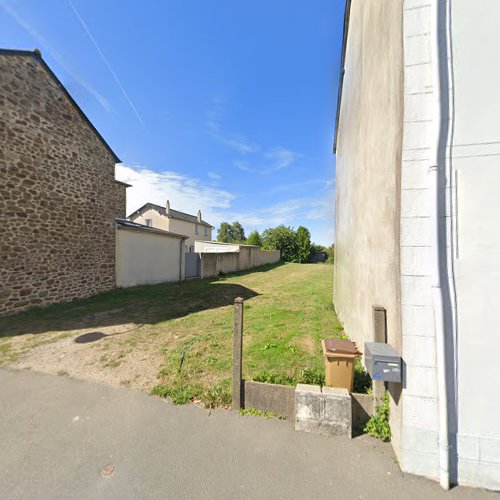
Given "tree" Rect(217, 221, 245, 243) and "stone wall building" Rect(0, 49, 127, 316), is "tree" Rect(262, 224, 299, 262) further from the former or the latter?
"stone wall building" Rect(0, 49, 127, 316)

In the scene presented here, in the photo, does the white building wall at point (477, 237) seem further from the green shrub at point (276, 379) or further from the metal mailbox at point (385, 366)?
the green shrub at point (276, 379)

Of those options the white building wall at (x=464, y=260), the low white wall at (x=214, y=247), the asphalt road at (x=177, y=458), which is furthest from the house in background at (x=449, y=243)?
the low white wall at (x=214, y=247)

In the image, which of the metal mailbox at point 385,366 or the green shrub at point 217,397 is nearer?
the metal mailbox at point 385,366

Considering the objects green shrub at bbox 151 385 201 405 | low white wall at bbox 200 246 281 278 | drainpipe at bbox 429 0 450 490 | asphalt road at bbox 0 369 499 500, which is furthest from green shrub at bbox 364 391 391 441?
low white wall at bbox 200 246 281 278

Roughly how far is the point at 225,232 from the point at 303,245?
30.6 meters

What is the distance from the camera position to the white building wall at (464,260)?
200 cm

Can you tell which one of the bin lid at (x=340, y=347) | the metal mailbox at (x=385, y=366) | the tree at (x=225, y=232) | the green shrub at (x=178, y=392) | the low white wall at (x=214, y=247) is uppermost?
the tree at (x=225, y=232)

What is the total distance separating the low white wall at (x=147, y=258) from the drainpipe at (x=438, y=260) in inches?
470

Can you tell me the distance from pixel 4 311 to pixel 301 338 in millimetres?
8467

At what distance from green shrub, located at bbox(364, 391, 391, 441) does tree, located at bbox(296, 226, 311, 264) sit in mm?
34509

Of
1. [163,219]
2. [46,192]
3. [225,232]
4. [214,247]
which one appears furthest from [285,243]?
[46,192]

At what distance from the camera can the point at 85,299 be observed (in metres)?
9.15

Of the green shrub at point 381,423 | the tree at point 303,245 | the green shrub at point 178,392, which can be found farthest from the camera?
the tree at point 303,245

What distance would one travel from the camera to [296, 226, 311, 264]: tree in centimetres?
3659
